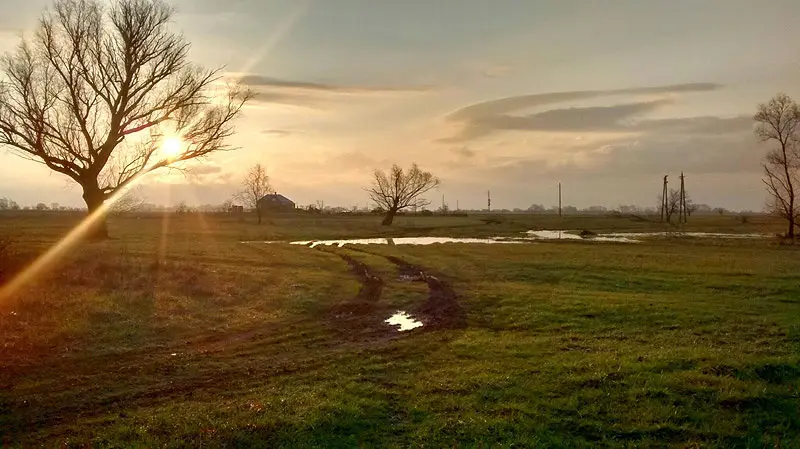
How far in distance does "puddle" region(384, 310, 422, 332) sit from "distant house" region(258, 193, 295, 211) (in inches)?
4753

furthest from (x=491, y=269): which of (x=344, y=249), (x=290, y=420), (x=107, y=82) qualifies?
(x=107, y=82)

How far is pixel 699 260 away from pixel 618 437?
1313 inches

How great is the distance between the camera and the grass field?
395 inches

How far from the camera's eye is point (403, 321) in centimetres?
1981

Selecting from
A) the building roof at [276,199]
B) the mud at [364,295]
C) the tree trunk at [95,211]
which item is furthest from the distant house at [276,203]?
the mud at [364,295]

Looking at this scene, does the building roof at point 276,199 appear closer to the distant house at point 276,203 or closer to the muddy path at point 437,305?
the distant house at point 276,203

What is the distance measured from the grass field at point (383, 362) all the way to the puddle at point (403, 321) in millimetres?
489

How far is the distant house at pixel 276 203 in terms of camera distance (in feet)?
465

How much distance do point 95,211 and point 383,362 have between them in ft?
125

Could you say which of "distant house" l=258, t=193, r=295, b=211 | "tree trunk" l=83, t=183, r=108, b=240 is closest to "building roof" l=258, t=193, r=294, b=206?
"distant house" l=258, t=193, r=295, b=211

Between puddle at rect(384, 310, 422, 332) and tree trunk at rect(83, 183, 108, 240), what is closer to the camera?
puddle at rect(384, 310, 422, 332)

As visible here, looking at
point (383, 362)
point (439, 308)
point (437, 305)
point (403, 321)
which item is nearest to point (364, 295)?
point (437, 305)

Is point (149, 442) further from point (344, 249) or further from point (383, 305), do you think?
point (344, 249)

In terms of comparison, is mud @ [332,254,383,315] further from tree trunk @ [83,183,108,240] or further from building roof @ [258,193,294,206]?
building roof @ [258,193,294,206]
